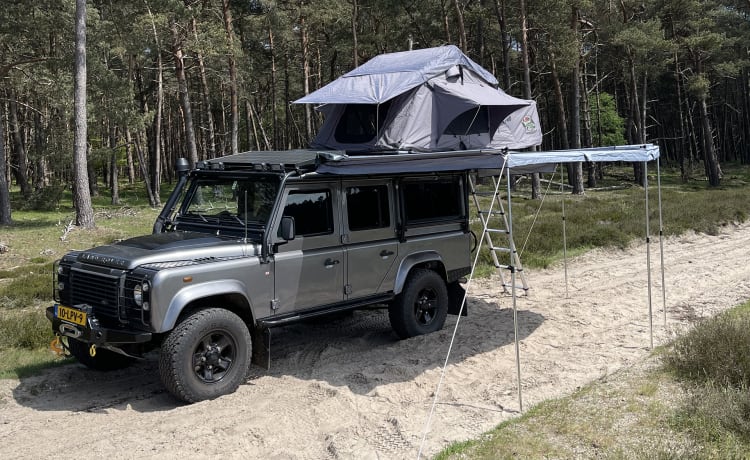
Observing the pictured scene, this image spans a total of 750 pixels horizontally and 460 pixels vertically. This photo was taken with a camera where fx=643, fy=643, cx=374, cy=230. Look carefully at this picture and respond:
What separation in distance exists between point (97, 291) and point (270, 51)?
1481 inches

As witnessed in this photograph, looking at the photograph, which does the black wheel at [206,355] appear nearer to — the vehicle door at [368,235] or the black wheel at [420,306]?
the vehicle door at [368,235]

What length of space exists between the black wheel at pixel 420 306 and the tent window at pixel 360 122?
7.48ft

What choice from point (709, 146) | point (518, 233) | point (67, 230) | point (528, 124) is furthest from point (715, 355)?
point (709, 146)

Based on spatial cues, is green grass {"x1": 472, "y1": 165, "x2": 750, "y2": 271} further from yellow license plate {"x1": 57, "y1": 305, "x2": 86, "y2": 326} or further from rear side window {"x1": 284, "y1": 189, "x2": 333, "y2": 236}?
yellow license plate {"x1": 57, "y1": 305, "x2": 86, "y2": 326}

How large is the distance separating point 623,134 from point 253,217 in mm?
53923

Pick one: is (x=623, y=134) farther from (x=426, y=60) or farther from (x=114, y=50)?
(x=426, y=60)

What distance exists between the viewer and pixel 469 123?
9.61 meters

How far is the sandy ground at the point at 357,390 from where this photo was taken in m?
5.59

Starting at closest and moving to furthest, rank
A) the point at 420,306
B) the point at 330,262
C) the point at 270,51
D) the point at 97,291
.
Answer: the point at 97,291 → the point at 330,262 → the point at 420,306 → the point at 270,51

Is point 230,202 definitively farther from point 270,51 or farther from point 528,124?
point 270,51

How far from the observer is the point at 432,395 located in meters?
6.73

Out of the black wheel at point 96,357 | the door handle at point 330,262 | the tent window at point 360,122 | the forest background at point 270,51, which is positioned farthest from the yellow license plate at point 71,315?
the forest background at point 270,51

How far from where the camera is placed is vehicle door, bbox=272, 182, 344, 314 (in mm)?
7020

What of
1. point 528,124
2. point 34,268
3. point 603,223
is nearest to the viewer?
point 528,124
